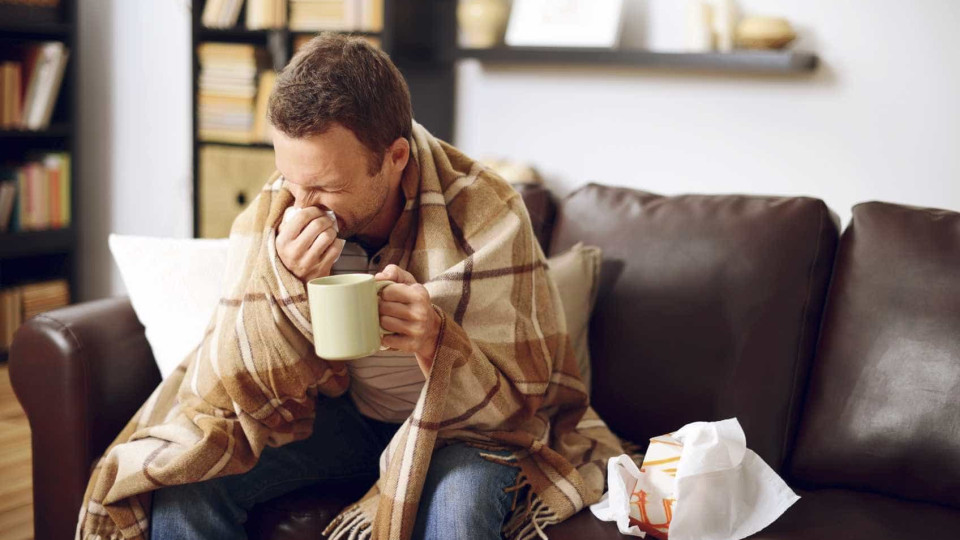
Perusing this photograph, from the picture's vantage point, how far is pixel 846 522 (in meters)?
1.53

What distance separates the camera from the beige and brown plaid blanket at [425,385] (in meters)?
1.48

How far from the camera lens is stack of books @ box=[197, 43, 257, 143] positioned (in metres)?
3.20

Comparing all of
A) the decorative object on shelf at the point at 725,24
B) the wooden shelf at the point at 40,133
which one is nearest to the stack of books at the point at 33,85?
the wooden shelf at the point at 40,133

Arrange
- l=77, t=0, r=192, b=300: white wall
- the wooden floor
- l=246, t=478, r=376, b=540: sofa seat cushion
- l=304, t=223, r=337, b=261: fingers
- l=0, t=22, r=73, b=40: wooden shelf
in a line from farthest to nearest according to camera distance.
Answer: l=77, t=0, r=192, b=300: white wall → l=0, t=22, r=73, b=40: wooden shelf → the wooden floor → l=246, t=478, r=376, b=540: sofa seat cushion → l=304, t=223, r=337, b=261: fingers

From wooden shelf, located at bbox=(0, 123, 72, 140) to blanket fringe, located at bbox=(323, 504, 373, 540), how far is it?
258cm

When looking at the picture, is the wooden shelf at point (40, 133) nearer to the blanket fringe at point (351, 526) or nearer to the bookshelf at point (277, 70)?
the bookshelf at point (277, 70)

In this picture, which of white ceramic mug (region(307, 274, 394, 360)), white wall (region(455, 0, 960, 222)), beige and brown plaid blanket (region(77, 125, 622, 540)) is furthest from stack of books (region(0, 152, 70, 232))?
white ceramic mug (region(307, 274, 394, 360))

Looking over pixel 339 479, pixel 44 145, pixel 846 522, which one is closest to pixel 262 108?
pixel 44 145

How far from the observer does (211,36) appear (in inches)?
130

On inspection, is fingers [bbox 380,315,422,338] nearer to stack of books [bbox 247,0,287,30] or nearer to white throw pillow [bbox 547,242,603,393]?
white throw pillow [bbox 547,242,603,393]

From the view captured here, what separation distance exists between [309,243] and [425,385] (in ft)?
0.90

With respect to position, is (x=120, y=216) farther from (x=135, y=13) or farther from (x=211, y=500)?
(x=211, y=500)

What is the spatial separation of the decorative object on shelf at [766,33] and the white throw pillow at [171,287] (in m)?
1.50

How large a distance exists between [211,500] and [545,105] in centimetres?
186
